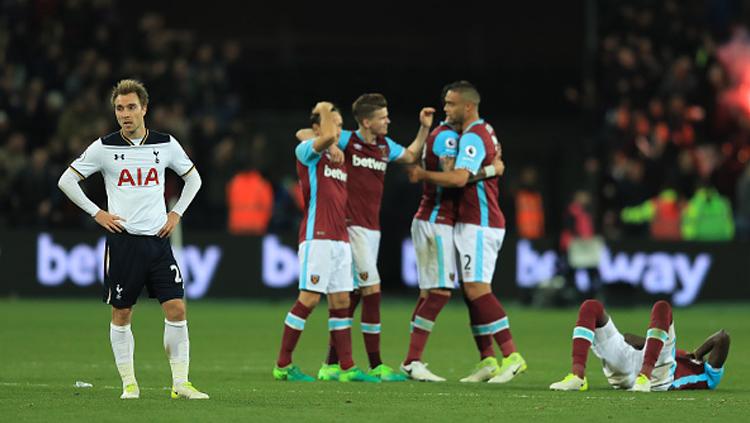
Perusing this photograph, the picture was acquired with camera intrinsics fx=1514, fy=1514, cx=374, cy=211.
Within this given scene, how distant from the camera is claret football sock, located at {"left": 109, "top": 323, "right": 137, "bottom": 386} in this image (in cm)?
1007

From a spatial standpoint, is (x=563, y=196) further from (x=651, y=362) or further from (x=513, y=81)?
(x=651, y=362)

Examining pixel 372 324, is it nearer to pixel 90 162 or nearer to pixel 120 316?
pixel 120 316

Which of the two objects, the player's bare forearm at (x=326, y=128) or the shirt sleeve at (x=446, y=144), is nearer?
the player's bare forearm at (x=326, y=128)

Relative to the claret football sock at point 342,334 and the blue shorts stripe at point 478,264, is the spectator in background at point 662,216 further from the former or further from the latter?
the claret football sock at point 342,334

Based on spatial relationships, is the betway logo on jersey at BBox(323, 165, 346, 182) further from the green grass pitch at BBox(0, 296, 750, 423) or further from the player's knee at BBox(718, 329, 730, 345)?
the player's knee at BBox(718, 329, 730, 345)

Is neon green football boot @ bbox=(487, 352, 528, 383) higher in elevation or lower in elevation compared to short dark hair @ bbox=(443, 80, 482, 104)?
lower

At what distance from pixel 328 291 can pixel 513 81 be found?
17.3 metres

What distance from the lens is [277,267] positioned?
2338 cm

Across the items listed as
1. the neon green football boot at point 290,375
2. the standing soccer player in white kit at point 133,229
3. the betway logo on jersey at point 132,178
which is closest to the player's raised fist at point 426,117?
A: the neon green football boot at point 290,375

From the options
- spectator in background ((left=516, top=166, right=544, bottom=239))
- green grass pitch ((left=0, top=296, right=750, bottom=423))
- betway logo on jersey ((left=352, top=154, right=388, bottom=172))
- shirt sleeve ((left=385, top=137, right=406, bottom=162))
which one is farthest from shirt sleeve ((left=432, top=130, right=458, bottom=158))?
spectator in background ((left=516, top=166, right=544, bottom=239))

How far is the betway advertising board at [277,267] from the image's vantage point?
75.3 feet

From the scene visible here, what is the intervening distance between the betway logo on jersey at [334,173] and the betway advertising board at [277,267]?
10882mm

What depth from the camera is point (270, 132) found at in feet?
91.4

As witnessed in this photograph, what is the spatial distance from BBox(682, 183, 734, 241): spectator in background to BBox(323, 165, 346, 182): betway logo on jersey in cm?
1264
